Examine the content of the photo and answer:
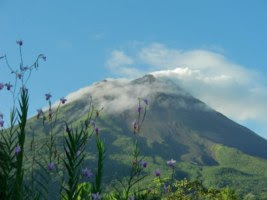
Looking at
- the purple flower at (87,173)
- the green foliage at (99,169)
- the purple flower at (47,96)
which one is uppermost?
the purple flower at (47,96)

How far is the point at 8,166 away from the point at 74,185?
0.57 meters

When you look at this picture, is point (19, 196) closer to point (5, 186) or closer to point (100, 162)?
point (5, 186)

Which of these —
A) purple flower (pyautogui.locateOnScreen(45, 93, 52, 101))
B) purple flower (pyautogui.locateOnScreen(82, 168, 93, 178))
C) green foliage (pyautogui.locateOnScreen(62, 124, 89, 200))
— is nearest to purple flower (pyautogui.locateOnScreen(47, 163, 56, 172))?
purple flower (pyautogui.locateOnScreen(82, 168, 93, 178))

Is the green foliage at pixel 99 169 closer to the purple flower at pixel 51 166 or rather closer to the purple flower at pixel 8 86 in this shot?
the purple flower at pixel 51 166

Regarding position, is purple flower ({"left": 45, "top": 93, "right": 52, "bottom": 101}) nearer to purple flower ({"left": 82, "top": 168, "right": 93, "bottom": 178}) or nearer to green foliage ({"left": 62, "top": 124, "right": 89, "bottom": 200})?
purple flower ({"left": 82, "top": 168, "right": 93, "bottom": 178})

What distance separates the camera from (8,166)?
120 inches

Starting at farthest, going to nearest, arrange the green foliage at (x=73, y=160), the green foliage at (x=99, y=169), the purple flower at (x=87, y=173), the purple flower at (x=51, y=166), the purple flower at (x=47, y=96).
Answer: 1. the purple flower at (x=47, y=96)
2. the purple flower at (x=87, y=173)
3. the purple flower at (x=51, y=166)
4. the green foliage at (x=99, y=169)
5. the green foliage at (x=73, y=160)

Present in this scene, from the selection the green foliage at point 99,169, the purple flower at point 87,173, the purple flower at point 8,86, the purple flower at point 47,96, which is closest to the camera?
the green foliage at point 99,169

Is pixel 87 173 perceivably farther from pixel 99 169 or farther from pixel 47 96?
pixel 47 96

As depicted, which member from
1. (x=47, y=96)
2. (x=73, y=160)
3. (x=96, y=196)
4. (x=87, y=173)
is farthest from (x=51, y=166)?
(x=47, y=96)

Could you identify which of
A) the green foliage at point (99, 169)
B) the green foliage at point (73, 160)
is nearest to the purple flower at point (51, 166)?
the green foliage at point (99, 169)

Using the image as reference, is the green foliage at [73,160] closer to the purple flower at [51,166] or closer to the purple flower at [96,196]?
the purple flower at [96,196]

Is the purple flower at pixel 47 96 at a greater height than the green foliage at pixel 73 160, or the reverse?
the purple flower at pixel 47 96

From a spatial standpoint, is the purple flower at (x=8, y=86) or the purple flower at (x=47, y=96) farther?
the purple flower at (x=47, y=96)
